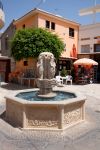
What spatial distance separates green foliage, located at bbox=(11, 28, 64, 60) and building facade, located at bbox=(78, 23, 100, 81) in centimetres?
761

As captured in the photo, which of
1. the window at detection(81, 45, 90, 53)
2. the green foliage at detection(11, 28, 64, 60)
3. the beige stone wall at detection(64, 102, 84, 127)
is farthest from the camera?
the window at detection(81, 45, 90, 53)

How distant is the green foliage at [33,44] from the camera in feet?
53.9

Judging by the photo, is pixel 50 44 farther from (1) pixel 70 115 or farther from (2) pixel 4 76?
(1) pixel 70 115

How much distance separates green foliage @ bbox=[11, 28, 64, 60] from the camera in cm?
1644

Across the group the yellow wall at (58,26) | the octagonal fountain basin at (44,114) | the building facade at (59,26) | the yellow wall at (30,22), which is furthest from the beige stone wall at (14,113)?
the yellow wall at (30,22)

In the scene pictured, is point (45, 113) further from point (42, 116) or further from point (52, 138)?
point (52, 138)

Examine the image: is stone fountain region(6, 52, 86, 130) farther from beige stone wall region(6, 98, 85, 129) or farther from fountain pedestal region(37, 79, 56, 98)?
fountain pedestal region(37, 79, 56, 98)

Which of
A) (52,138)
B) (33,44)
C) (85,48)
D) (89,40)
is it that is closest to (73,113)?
(52,138)

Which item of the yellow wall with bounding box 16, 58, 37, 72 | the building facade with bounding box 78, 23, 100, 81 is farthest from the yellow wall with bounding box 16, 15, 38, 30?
the building facade with bounding box 78, 23, 100, 81

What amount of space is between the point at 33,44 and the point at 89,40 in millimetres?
10650

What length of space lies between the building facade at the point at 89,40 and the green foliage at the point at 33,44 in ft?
25.0

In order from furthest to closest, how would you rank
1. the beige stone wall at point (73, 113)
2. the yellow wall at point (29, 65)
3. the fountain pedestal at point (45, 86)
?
the yellow wall at point (29, 65) < the fountain pedestal at point (45, 86) < the beige stone wall at point (73, 113)

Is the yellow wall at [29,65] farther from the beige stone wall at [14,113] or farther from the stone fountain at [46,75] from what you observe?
the beige stone wall at [14,113]

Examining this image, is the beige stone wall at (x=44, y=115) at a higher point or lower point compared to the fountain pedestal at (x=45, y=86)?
lower
